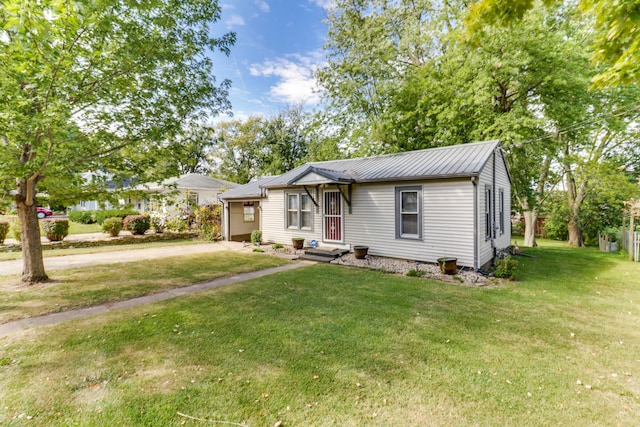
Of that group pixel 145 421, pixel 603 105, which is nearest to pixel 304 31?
pixel 603 105

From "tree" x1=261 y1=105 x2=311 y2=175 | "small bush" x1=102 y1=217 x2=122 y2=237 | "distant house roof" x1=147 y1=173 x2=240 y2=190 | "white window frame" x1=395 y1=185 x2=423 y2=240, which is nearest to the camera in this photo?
"white window frame" x1=395 y1=185 x2=423 y2=240

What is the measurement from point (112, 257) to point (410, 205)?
1122 cm

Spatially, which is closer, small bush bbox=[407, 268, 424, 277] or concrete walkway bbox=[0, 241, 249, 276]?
small bush bbox=[407, 268, 424, 277]

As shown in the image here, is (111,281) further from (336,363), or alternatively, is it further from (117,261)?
(336,363)

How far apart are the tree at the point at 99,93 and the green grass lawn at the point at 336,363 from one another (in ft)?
11.4

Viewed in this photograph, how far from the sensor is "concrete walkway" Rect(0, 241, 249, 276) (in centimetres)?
923

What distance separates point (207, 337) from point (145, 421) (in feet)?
5.35

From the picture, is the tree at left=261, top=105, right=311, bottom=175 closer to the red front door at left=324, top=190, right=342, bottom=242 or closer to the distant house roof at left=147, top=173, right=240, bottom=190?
the distant house roof at left=147, top=173, right=240, bottom=190

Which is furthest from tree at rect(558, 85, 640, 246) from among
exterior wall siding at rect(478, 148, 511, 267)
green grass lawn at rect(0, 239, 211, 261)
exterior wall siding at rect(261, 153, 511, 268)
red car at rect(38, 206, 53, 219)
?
red car at rect(38, 206, 53, 219)

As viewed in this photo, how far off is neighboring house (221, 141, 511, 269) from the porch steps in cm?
44

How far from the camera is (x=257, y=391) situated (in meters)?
3.04

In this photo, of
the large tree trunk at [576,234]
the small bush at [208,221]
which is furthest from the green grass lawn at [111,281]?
the large tree trunk at [576,234]

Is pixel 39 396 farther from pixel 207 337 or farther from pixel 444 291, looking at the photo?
pixel 444 291

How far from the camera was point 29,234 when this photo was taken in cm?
698
